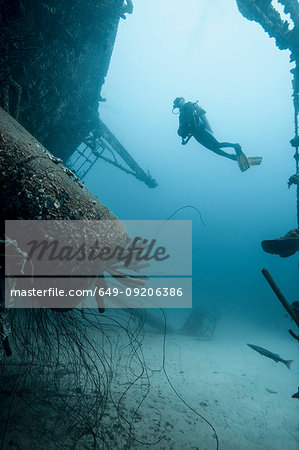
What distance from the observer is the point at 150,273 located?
2195 mm

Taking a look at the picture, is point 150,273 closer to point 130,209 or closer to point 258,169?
point 258,169

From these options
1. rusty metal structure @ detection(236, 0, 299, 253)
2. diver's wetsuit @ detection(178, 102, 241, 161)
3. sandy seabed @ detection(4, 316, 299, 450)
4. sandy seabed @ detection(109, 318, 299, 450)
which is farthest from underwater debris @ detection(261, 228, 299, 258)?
diver's wetsuit @ detection(178, 102, 241, 161)

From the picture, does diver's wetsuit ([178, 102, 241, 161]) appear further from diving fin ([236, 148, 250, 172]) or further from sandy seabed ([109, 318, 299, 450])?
sandy seabed ([109, 318, 299, 450])

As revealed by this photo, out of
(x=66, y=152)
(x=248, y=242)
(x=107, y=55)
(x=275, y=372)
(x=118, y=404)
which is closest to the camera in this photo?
(x=118, y=404)

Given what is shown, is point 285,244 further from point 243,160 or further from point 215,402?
point 215,402

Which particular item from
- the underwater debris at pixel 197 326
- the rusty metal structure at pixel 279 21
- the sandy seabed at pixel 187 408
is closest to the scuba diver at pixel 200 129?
the rusty metal structure at pixel 279 21

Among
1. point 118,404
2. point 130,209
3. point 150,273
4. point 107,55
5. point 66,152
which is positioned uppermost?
point 107,55

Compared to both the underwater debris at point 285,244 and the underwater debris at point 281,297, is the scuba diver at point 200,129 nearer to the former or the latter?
the underwater debris at point 285,244

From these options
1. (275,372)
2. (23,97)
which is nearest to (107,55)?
(23,97)

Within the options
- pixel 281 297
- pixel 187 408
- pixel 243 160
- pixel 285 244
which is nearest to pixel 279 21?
pixel 243 160

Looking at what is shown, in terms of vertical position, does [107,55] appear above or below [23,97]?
above

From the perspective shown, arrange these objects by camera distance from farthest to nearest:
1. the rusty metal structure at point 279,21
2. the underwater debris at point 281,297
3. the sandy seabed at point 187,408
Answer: the rusty metal structure at point 279,21 < the underwater debris at point 281,297 < the sandy seabed at point 187,408

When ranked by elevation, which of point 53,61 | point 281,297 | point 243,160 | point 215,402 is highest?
point 243,160

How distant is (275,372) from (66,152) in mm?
13949
